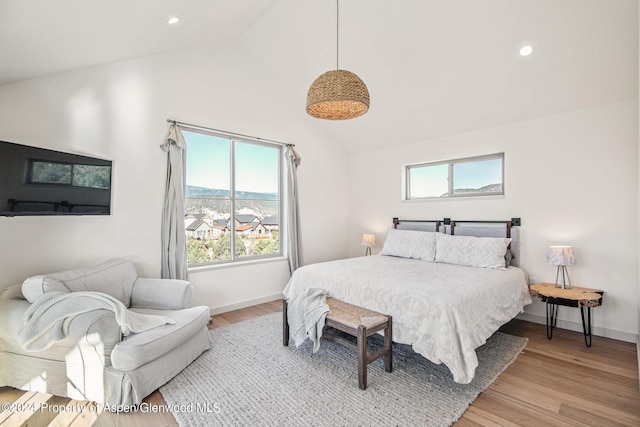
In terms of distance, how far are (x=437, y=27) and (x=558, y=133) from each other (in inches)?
71.4

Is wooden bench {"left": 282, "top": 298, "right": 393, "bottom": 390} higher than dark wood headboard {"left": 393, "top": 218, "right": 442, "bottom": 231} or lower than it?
lower

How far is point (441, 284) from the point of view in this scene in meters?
2.64

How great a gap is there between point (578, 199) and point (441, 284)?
1988 mm

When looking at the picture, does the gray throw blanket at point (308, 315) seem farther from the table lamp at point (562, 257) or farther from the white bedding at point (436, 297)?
the table lamp at point (562, 257)

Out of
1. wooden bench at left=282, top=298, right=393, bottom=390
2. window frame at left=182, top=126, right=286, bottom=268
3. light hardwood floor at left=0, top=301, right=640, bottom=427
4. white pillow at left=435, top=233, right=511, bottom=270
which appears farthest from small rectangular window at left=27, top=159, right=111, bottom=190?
white pillow at left=435, top=233, right=511, bottom=270

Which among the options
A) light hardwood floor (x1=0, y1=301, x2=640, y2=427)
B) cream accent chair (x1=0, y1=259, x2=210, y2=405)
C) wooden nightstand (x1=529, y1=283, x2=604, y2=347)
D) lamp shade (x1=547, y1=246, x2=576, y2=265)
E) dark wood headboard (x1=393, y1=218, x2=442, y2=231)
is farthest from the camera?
dark wood headboard (x1=393, y1=218, x2=442, y2=231)

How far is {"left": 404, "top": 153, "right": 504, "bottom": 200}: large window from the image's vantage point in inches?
157

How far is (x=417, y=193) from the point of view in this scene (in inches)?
189

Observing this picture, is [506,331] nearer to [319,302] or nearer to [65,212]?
→ [319,302]

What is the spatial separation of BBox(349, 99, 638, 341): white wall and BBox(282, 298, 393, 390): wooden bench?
2240 mm

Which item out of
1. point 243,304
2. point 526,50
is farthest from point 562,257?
point 243,304

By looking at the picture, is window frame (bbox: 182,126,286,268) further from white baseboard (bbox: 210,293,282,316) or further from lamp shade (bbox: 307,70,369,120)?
lamp shade (bbox: 307,70,369,120)

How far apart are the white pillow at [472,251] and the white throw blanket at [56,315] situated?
10.8 feet

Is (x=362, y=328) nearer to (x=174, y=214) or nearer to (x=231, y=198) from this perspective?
A: (x=174, y=214)
